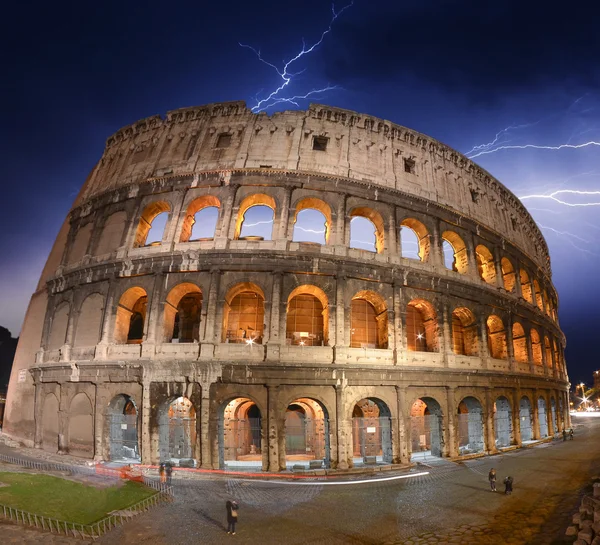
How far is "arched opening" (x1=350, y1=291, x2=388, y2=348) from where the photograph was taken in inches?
728

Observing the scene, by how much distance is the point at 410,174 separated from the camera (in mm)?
21312

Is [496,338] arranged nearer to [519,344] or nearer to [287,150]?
[519,344]

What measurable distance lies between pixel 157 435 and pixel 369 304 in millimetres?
11353

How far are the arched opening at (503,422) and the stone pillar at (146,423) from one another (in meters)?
18.1

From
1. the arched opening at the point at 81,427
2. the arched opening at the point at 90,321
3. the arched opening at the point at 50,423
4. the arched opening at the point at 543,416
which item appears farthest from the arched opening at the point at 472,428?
the arched opening at the point at 50,423

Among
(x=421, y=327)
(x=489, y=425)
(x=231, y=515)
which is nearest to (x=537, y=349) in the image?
(x=489, y=425)

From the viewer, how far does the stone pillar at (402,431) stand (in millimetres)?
16578

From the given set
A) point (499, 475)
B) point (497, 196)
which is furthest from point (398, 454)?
point (497, 196)

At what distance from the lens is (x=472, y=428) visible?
19828mm

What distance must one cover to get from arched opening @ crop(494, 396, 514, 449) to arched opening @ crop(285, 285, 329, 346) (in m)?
11.7

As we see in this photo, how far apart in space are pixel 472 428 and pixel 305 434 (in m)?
8.90

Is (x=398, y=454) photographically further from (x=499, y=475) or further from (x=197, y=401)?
(x=197, y=401)

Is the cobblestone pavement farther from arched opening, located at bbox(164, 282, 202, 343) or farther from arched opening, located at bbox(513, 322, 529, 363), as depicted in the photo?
arched opening, located at bbox(513, 322, 529, 363)

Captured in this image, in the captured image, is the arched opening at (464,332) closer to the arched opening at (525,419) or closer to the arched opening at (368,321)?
the arched opening at (368,321)
